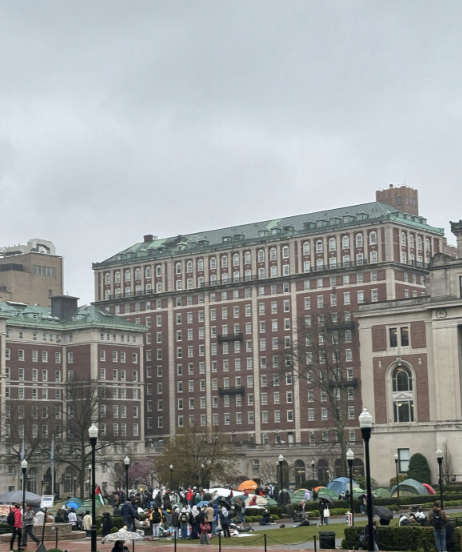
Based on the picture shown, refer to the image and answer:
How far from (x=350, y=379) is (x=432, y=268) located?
4851cm

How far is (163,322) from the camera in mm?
186500

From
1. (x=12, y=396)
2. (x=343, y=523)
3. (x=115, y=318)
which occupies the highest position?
(x=115, y=318)

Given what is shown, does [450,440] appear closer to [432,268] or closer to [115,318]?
[432,268]

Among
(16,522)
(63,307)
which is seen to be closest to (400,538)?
(16,522)

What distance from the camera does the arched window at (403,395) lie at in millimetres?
115688

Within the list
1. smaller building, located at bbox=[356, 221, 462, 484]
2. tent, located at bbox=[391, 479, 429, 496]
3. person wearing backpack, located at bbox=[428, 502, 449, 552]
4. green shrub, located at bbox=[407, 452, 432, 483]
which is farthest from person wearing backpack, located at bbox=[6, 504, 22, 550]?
smaller building, located at bbox=[356, 221, 462, 484]

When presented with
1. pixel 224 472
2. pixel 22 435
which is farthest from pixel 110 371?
pixel 224 472

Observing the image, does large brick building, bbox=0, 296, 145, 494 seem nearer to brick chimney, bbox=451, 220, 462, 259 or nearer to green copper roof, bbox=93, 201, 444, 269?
green copper roof, bbox=93, 201, 444, 269

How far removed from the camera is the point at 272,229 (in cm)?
18025

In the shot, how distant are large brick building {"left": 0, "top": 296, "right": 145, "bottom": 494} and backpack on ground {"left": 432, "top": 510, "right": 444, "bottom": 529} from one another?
117374 millimetres

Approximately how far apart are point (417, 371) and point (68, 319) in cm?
7768

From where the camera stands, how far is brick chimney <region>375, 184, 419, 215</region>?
187 meters

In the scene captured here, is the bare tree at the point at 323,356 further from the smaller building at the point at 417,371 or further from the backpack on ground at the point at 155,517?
the backpack on ground at the point at 155,517

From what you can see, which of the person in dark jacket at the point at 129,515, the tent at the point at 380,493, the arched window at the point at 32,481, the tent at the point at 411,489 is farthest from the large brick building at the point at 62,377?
the person in dark jacket at the point at 129,515
